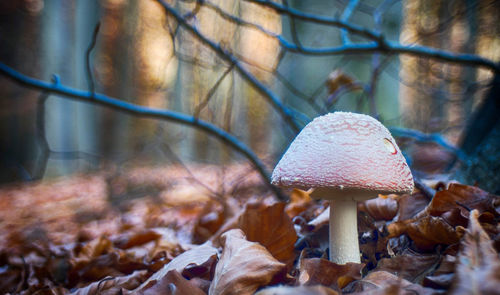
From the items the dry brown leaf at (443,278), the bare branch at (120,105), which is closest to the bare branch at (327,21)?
the bare branch at (120,105)

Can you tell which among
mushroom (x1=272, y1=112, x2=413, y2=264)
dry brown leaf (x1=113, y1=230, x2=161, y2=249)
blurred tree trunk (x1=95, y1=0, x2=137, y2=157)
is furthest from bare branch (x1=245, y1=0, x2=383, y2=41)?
blurred tree trunk (x1=95, y1=0, x2=137, y2=157)

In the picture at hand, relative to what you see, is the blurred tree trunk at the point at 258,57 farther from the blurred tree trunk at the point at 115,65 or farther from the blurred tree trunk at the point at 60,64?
the blurred tree trunk at the point at 60,64

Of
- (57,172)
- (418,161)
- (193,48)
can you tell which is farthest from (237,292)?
(57,172)

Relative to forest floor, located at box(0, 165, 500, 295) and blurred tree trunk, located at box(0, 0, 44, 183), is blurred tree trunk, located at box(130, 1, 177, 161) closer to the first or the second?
blurred tree trunk, located at box(0, 0, 44, 183)

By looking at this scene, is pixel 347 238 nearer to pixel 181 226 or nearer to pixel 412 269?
pixel 412 269

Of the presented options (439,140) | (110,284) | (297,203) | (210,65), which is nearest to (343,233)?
(110,284)

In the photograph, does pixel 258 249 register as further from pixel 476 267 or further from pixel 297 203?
pixel 297 203
